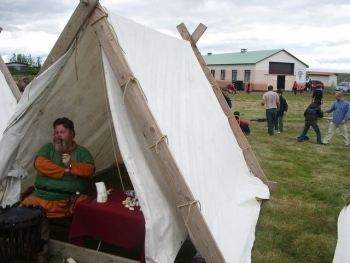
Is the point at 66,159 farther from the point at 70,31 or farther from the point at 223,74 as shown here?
the point at 223,74

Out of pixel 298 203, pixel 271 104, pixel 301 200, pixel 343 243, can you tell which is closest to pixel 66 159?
pixel 343 243

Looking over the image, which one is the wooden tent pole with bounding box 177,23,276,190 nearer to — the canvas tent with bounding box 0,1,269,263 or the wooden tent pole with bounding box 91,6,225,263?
the canvas tent with bounding box 0,1,269,263

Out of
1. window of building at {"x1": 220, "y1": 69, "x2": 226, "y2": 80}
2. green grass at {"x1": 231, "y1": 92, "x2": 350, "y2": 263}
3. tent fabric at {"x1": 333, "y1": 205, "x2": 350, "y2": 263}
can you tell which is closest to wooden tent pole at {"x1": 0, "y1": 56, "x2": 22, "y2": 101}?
green grass at {"x1": 231, "y1": 92, "x2": 350, "y2": 263}

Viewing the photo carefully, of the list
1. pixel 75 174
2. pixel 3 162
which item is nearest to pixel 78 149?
pixel 75 174

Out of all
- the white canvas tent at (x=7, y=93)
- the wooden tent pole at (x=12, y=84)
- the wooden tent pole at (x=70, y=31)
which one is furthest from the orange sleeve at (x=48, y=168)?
the wooden tent pole at (x=12, y=84)

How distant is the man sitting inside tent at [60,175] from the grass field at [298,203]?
513mm

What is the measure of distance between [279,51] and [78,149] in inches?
1672

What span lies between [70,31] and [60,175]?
4.72ft

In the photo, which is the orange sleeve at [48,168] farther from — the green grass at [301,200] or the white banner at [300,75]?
the white banner at [300,75]

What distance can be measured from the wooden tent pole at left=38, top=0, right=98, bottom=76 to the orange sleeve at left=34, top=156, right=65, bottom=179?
3.01 ft

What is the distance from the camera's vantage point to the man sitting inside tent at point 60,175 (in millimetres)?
3646

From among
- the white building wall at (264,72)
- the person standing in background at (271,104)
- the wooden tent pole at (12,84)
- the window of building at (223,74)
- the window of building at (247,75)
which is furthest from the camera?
the window of building at (223,74)

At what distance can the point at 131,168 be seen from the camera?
307cm

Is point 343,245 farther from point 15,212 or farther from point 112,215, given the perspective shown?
point 15,212
